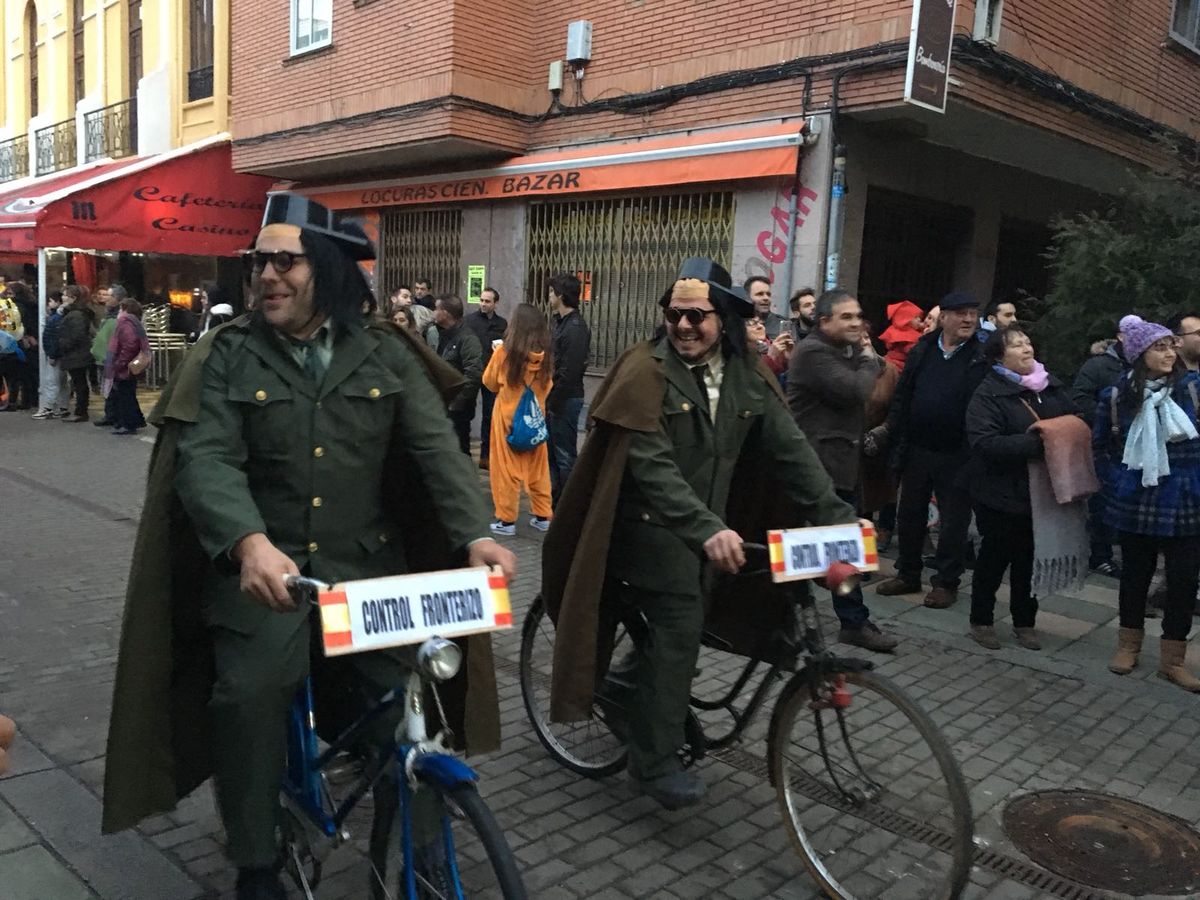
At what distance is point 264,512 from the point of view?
2609 millimetres

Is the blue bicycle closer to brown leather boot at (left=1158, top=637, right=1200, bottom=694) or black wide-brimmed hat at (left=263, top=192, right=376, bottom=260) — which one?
black wide-brimmed hat at (left=263, top=192, right=376, bottom=260)

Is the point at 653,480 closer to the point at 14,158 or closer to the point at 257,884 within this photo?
the point at 257,884

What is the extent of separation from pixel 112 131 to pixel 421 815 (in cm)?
2067

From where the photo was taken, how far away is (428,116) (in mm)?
11422

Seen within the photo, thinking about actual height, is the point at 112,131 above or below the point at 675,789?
above

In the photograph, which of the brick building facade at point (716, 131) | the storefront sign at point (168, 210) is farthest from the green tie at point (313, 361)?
the storefront sign at point (168, 210)

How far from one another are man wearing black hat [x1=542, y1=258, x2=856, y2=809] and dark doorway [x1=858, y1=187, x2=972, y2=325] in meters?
7.17

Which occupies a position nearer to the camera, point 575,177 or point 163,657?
point 163,657

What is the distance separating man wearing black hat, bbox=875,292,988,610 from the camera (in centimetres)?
592

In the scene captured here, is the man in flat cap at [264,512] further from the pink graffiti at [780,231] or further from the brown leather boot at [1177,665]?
the pink graffiti at [780,231]

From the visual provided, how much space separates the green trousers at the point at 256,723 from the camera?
8.06 feet

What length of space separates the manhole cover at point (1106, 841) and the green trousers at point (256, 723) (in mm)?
2333

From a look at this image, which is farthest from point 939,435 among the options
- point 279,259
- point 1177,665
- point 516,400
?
point 279,259

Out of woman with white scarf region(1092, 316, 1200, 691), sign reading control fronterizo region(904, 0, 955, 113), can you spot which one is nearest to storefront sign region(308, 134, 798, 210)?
sign reading control fronterizo region(904, 0, 955, 113)
